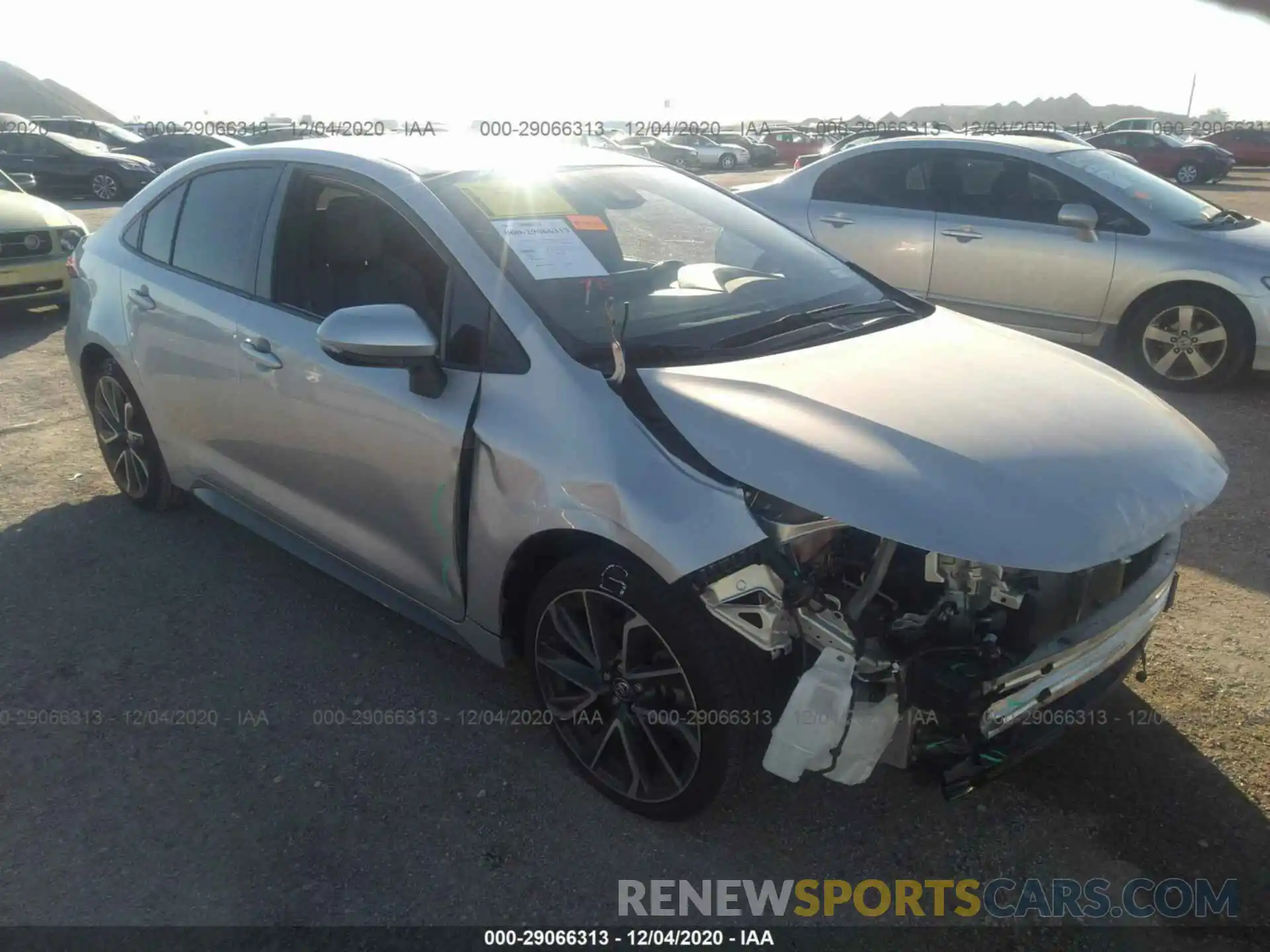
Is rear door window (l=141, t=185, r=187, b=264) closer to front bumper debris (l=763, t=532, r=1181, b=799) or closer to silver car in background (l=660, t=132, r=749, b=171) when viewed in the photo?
front bumper debris (l=763, t=532, r=1181, b=799)

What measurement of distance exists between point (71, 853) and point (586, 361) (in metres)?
1.89

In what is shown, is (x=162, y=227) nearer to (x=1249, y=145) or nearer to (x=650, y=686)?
(x=650, y=686)

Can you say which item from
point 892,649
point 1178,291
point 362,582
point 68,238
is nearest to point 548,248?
point 362,582

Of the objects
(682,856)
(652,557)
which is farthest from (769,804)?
(652,557)

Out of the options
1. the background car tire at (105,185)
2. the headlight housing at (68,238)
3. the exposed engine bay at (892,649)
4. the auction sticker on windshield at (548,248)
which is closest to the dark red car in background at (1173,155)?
the background car tire at (105,185)

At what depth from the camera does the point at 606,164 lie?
348 centimetres

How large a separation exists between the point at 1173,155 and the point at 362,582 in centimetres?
2803

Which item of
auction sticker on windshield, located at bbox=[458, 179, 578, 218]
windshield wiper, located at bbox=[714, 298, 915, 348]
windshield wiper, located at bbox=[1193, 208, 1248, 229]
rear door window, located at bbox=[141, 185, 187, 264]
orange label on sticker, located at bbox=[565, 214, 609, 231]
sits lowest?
windshield wiper, located at bbox=[1193, 208, 1248, 229]

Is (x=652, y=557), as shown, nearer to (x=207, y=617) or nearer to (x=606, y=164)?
(x=606, y=164)

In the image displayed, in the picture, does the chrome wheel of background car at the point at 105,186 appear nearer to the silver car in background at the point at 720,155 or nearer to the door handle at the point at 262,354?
the door handle at the point at 262,354

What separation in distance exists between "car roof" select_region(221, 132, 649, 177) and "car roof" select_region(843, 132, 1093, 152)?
12.8ft

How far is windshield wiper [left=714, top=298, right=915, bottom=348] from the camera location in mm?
2770

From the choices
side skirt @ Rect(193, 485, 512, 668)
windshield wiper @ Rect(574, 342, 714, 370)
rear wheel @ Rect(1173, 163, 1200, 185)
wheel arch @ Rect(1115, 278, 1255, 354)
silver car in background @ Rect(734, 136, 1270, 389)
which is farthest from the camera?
rear wheel @ Rect(1173, 163, 1200, 185)

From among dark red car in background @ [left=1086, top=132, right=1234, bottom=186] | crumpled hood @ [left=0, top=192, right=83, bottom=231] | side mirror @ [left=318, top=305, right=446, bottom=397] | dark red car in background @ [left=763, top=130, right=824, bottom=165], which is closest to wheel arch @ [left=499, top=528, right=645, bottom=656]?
side mirror @ [left=318, top=305, right=446, bottom=397]
